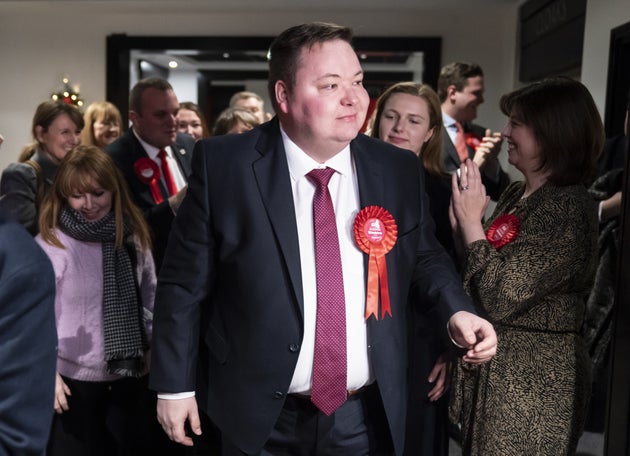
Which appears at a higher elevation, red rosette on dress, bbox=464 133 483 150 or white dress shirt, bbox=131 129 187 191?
red rosette on dress, bbox=464 133 483 150

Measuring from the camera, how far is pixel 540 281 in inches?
69.6

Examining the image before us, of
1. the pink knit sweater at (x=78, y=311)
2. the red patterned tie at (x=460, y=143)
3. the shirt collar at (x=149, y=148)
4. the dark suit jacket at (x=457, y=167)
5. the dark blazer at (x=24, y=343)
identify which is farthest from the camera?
the red patterned tie at (x=460, y=143)

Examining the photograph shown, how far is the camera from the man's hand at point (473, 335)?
1438 millimetres

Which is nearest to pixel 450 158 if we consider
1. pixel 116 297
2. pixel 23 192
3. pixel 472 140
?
pixel 472 140

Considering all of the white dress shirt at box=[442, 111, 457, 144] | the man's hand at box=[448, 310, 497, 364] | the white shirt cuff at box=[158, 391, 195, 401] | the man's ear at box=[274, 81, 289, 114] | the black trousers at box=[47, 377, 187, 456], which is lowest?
the black trousers at box=[47, 377, 187, 456]

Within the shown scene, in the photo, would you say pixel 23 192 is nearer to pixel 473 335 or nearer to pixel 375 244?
pixel 375 244

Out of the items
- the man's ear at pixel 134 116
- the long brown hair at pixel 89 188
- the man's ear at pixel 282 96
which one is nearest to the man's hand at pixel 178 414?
the man's ear at pixel 282 96

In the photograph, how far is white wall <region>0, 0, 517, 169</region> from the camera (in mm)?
7645

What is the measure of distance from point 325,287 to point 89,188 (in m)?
1.28

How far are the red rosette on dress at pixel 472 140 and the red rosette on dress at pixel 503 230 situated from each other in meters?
2.18

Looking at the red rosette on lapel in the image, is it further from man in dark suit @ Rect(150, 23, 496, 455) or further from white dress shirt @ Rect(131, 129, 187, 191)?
man in dark suit @ Rect(150, 23, 496, 455)

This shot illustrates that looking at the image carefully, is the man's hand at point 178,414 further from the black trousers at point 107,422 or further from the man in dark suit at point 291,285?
the black trousers at point 107,422

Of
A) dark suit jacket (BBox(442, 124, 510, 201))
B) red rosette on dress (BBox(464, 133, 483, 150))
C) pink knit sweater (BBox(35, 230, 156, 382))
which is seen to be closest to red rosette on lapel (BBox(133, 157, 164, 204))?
pink knit sweater (BBox(35, 230, 156, 382))

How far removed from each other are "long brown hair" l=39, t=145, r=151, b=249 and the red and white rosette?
1.21 metres
